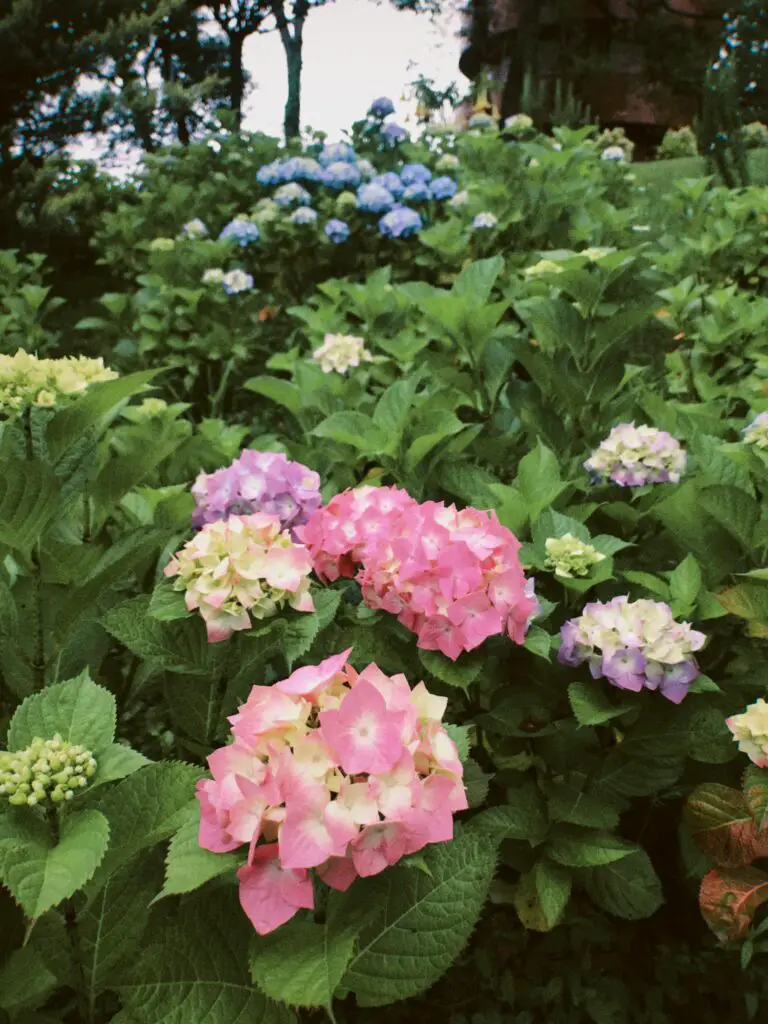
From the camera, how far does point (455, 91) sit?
48.9 feet

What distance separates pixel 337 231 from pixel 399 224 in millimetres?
353

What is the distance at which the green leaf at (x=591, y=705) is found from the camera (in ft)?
4.52

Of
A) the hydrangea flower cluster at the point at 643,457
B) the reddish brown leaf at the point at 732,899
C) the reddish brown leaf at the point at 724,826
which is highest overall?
the hydrangea flower cluster at the point at 643,457

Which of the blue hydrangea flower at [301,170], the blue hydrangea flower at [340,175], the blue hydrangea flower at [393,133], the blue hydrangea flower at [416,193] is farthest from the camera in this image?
the blue hydrangea flower at [393,133]

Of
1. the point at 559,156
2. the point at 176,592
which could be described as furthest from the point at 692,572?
the point at 559,156

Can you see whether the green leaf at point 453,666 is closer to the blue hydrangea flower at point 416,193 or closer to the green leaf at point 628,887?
the green leaf at point 628,887

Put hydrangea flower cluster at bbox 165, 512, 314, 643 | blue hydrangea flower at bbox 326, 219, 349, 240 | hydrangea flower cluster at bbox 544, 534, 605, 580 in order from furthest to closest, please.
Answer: blue hydrangea flower at bbox 326, 219, 349, 240 < hydrangea flower cluster at bbox 544, 534, 605, 580 < hydrangea flower cluster at bbox 165, 512, 314, 643

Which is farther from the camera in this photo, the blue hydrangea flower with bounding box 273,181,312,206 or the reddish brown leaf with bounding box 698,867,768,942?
the blue hydrangea flower with bounding box 273,181,312,206

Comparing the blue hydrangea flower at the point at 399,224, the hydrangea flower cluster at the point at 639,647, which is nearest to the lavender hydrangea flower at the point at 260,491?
the hydrangea flower cluster at the point at 639,647

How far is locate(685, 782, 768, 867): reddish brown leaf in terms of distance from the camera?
1407 millimetres

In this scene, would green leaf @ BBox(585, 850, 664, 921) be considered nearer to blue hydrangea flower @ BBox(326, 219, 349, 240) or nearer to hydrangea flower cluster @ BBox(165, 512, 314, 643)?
hydrangea flower cluster @ BBox(165, 512, 314, 643)

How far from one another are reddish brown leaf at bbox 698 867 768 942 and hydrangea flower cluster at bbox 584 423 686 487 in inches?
30.4

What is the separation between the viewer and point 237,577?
111cm

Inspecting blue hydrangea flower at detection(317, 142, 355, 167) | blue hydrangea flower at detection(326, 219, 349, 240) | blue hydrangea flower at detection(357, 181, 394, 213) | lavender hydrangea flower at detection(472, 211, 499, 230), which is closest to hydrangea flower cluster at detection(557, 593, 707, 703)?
lavender hydrangea flower at detection(472, 211, 499, 230)
